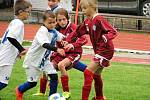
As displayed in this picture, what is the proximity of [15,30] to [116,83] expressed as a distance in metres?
3.66

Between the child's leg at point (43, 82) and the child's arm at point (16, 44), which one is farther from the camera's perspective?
the child's leg at point (43, 82)

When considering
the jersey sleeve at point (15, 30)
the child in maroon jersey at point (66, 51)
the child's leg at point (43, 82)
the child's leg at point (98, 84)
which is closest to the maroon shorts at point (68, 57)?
the child in maroon jersey at point (66, 51)

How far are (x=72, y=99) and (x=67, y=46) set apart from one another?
3.30ft

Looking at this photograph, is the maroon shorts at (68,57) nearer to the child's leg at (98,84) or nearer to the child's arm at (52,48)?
the child's leg at (98,84)

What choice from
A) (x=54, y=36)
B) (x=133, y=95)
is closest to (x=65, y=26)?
(x=54, y=36)

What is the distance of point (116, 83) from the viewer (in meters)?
11.0

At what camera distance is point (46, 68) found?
8.20 metres

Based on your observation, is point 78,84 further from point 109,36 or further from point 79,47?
point 109,36

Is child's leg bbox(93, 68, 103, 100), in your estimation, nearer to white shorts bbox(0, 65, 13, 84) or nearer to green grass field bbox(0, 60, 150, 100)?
green grass field bbox(0, 60, 150, 100)

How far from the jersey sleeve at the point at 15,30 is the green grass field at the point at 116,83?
1408 millimetres

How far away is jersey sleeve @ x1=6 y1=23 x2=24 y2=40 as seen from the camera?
7914 mm

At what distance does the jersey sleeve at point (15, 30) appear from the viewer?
7.91m

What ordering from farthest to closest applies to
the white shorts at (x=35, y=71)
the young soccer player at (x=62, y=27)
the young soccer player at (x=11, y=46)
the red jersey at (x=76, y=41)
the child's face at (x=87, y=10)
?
the red jersey at (x=76, y=41), the young soccer player at (x=62, y=27), the child's face at (x=87, y=10), the white shorts at (x=35, y=71), the young soccer player at (x=11, y=46)

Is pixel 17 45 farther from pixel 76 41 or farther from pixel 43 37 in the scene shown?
pixel 76 41
